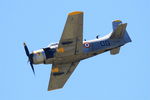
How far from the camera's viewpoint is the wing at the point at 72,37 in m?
31.6

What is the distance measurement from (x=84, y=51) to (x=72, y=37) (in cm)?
206

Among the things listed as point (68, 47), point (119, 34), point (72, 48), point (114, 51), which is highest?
point (68, 47)

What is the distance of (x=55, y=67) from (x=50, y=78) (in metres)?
1.87

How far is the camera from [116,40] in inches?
1437

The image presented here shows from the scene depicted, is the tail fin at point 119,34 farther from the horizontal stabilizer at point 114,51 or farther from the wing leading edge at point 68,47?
the wing leading edge at point 68,47

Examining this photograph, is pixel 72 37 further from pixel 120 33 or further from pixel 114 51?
pixel 114 51

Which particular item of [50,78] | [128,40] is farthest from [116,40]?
[50,78]

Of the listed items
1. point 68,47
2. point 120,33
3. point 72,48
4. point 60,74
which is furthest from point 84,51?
point 120,33

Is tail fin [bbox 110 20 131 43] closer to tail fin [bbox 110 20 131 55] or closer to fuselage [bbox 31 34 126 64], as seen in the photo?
tail fin [bbox 110 20 131 55]

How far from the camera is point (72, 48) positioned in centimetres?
3394

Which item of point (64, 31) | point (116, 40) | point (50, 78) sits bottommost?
point (50, 78)

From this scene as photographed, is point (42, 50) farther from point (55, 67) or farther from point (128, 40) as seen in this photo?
point (128, 40)

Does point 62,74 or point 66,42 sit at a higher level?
point 66,42

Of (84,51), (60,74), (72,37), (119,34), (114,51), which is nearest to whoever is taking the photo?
(72,37)
